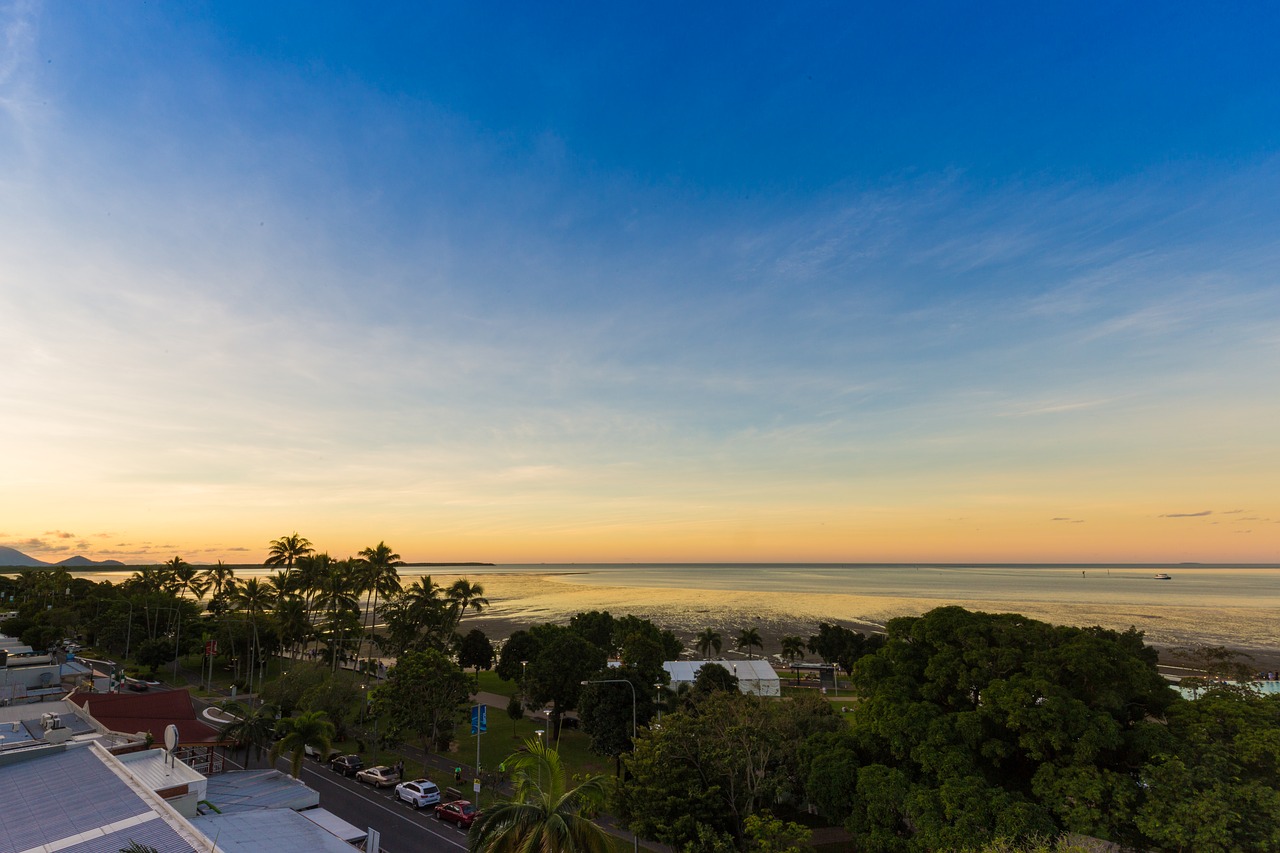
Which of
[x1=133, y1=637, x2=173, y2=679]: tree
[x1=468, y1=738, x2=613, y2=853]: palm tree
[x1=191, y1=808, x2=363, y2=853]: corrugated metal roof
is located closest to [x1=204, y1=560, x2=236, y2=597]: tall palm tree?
[x1=133, y1=637, x2=173, y2=679]: tree

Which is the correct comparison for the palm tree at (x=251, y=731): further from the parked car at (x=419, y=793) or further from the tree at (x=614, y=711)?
the tree at (x=614, y=711)

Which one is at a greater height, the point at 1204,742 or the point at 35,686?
the point at 1204,742

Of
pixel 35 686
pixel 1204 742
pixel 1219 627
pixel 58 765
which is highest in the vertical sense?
pixel 1204 742

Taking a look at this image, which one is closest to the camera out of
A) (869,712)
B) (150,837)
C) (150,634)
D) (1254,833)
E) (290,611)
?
(150,837)

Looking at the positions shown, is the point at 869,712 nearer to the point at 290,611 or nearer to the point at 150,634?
the point at 290,611

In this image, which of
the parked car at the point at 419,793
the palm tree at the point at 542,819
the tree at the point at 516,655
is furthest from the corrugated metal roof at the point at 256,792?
the tree at the point at 516,655

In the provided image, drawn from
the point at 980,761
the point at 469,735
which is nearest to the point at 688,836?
the point at 980,761

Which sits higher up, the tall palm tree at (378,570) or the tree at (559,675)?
the tall palm tree at (378,570)
